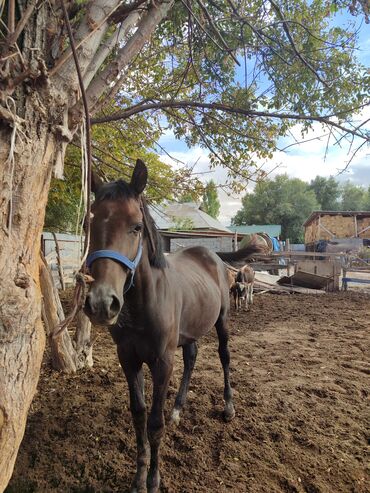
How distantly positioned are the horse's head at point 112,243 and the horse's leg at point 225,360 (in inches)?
81.2

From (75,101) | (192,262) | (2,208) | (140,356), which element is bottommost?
(140,356)

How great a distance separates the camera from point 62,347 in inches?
165

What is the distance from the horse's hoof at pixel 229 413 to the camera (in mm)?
3357

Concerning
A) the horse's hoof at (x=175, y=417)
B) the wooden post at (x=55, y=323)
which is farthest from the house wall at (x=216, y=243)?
the horse's hoof at (x=175, y=417)

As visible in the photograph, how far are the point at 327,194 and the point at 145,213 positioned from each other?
192 feet

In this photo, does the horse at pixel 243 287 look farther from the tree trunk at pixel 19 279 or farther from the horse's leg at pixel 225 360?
the tree trunk at pixel 19 279

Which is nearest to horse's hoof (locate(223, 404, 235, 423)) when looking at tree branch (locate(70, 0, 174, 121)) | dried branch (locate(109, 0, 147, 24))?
tree branch (locate(70, 0, 174, 121))

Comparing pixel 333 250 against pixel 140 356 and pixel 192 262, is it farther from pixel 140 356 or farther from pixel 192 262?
pixel 140 356

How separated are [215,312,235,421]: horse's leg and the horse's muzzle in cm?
221

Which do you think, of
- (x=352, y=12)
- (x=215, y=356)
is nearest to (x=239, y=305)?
(x=215, y=356)

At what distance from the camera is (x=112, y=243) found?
1951 mm

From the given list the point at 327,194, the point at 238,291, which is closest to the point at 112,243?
the point at 238,291

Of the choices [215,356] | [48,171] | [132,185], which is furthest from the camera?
[215,356]

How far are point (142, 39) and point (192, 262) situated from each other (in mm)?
2306
